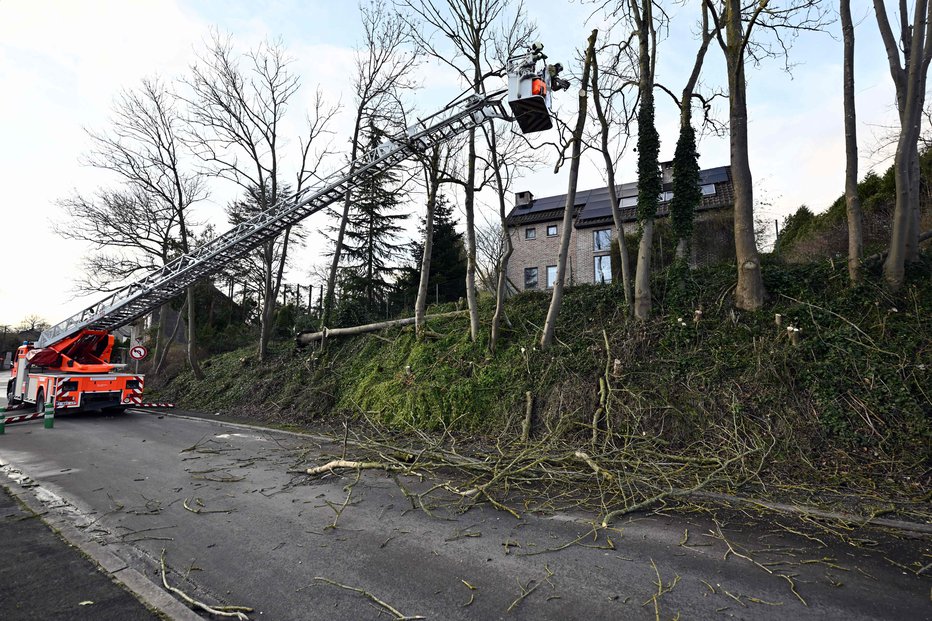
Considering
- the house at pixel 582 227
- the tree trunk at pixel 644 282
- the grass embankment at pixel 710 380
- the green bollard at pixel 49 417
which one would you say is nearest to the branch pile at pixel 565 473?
the grass embankment at pixel 710 380

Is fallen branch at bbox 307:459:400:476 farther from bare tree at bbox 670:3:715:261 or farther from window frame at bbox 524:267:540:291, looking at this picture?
window frame at bbox 524:267:540:291

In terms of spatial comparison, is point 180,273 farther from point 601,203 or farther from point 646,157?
point 601,203

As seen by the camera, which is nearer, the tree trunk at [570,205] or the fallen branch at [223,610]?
the fallen branch at [223,610]

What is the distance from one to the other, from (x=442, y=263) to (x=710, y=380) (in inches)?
769

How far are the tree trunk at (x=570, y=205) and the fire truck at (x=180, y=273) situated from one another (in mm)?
1793

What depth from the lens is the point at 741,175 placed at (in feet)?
32.7

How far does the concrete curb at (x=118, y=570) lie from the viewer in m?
3.29

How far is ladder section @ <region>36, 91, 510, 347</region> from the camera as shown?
10016 millimetres

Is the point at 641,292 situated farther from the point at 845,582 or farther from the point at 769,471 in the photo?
the point at 845,582

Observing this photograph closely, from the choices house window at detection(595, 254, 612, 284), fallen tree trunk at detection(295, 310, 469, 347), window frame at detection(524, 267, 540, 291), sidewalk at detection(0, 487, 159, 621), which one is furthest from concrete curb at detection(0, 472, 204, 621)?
window frame at detection(524, 267, 540, 291)

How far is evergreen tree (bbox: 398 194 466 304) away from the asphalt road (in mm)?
19612

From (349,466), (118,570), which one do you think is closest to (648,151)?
(349,466)

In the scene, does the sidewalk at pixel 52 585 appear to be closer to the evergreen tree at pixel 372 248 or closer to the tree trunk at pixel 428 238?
the tree trunk at pixel 428 238

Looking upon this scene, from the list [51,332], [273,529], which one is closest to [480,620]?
[273,529]
